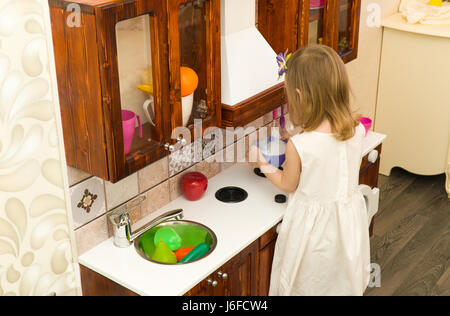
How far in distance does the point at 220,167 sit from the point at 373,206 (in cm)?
84

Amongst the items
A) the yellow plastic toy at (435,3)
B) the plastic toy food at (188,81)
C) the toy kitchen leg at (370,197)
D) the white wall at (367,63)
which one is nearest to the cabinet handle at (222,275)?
the plastic toy food at (188,81)

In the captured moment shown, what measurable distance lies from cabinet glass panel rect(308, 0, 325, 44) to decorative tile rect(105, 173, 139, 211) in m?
0.94

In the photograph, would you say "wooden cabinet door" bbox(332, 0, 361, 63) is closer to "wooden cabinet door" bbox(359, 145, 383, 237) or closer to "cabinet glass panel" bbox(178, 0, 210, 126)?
"wooden cabinet door" bbox(359, 145, 383, 237)

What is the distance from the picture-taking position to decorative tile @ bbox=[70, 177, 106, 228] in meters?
1.96

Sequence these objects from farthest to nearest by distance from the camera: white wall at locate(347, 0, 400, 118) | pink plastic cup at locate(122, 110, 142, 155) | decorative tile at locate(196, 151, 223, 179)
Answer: white wall at locate(347, 0, 400, 118)
decorative tile at locate(196, 151, 223, 179)
pink plastic cup at locate(122, 110, 142, 155)

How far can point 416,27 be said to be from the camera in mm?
3469

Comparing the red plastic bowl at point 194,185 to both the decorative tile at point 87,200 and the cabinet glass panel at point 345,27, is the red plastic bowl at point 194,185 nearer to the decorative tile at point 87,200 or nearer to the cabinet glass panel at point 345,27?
the decorative tile at point 87,200

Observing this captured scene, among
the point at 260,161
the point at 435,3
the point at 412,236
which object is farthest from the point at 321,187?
the point at 435,3

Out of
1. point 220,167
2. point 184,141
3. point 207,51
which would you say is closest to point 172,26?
point 207,51

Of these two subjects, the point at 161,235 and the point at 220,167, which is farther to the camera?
the point at 220,167

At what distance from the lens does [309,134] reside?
6.73 feet

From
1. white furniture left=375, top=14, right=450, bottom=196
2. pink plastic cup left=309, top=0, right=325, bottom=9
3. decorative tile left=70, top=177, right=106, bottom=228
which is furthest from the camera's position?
white furniture left=375, top=14, right=450, bottom=196

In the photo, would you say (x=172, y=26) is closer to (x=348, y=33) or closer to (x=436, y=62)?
(x=348, y=33)

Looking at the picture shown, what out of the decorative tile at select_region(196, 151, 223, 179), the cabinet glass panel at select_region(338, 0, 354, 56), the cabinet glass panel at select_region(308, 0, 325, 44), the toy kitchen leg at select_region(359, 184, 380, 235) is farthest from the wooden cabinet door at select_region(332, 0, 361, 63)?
the decorative tile at select_region(196, 151, 223, 179)
